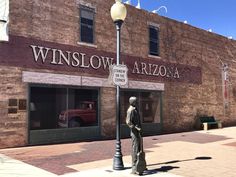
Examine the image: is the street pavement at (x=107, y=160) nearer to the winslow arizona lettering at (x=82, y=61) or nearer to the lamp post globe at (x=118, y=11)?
the winslow arizona lettering at (x=82, y=61)

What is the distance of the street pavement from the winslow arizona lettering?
3976 mm

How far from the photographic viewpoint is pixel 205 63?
85.4 feet

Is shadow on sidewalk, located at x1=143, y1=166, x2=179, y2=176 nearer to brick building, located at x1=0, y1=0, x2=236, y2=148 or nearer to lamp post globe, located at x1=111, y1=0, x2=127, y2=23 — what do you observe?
brick building, located at x1=0, y1=0, x2=236, y2=148

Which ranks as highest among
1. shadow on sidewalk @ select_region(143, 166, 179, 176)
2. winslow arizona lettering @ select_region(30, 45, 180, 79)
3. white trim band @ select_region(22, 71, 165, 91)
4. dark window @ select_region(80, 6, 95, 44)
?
dark window @ select_region(80, 6, 95, 44)

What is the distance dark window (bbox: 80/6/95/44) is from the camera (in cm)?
1731

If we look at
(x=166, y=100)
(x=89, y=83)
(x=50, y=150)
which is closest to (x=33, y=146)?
(x=50, y=150)

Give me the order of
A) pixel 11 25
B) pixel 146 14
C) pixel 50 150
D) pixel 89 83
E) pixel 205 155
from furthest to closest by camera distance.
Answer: pixel 146 14, pixel 89 83, pixel 11 25, pixel 50 150, pixel 205 155

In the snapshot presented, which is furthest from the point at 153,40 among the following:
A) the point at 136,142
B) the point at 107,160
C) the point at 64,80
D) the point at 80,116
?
the point at 136,142

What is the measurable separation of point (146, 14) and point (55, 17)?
275 inches

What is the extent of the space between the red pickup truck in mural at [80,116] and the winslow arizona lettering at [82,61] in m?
2.05

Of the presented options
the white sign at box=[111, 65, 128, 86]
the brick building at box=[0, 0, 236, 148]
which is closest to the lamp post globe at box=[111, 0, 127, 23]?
the white sign at box=[111, 65, 128, 86]

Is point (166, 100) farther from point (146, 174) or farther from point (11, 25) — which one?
point (146, 174)

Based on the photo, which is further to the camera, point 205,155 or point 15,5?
point 15,5

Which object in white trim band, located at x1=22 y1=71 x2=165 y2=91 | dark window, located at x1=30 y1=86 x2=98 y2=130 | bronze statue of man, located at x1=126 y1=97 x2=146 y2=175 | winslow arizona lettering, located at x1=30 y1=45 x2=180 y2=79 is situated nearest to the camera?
bronze statue of man, located at x1=126 y1=97 x2=146 y2=175
